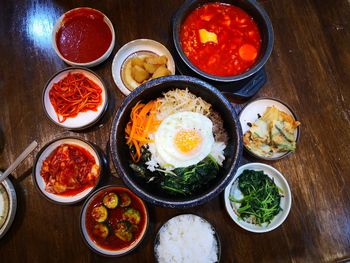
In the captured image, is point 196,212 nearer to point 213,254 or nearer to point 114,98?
point 213,254

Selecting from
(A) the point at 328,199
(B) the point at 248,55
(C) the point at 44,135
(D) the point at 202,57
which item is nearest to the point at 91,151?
(C) the point at 44,135

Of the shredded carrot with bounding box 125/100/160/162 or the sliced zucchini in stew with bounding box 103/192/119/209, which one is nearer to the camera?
the shredded carrot with bounding box 125/100/160/162

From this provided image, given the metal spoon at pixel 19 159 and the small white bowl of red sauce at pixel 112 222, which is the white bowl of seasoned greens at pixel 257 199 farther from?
the metal spoon at pixel 19 159

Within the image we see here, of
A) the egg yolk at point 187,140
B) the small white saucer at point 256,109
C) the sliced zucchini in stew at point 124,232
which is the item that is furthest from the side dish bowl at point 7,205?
the small white saucer at point 256,109

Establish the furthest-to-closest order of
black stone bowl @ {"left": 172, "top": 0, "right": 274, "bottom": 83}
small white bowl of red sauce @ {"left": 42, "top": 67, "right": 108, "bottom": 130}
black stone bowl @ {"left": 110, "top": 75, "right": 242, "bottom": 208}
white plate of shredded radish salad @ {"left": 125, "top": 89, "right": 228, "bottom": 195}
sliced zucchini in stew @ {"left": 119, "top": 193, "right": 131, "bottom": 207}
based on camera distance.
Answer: small white bowl of red sauce @ {"left": 42, "top": 67, "right": 108, "bottom": 130} < sliced zucchini in stew @ {"left": 119, "top": 193, "right": 131, "bottom": 207} < black stone bowl @ {"left": 172, "top": 0, "right": 274, "bottom": 83} < white plate of shredded radish salad @ {"left": 125, "top": 89, "right": 228, "bottom": 195} < black stone bowl @ {"left": 110, "top": 75, "right": 242, "bottom": 208}

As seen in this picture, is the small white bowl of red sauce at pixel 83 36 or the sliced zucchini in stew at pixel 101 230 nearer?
the sliced zucchini in stew at pixel 101 230

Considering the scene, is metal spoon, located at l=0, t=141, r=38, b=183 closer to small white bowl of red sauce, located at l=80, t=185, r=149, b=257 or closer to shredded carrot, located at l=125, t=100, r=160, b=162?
small white bowl of red sauce, located at l=80, t=185, r=149, b=257

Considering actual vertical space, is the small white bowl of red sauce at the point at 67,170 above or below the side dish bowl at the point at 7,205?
above

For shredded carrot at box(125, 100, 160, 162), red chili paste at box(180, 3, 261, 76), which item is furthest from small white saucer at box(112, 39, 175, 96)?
shredded carrot at box(125, 100, 160, 162)
